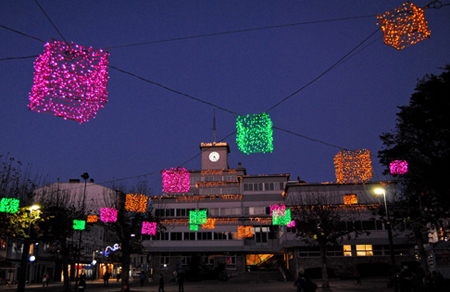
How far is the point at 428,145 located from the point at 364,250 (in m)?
25.3

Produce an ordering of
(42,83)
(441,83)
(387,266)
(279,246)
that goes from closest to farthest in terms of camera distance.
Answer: (42,83) < (441,83) < (387,266) < (279,246)

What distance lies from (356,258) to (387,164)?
19.3 metres

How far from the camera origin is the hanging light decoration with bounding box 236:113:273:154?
1549cm

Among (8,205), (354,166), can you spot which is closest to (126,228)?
(8,205)

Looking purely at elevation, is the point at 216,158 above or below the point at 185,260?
above

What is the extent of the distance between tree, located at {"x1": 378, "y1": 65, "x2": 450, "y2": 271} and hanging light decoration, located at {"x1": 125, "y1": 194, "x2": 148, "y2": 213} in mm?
19209

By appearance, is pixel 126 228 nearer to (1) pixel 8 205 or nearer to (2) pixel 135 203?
(2) pixel 135 203

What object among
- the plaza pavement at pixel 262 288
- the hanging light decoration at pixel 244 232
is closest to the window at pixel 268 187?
the hanging light decoration at pixel 244 232

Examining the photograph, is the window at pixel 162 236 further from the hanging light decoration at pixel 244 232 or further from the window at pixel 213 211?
the hanging light decoration at pixel 244 232

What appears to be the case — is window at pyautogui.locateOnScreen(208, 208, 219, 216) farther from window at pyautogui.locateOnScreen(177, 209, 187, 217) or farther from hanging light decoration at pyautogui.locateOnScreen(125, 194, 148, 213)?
hanging light decoration at pyautogui.locateOnScreen(125, 194, 148, 213)

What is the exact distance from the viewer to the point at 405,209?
1007 inches

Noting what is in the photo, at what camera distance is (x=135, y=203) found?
96.8 ft

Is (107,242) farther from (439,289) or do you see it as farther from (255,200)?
(439,289)

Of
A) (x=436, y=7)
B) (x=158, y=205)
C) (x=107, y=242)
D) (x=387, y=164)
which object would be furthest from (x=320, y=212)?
(x=107, y=242)
